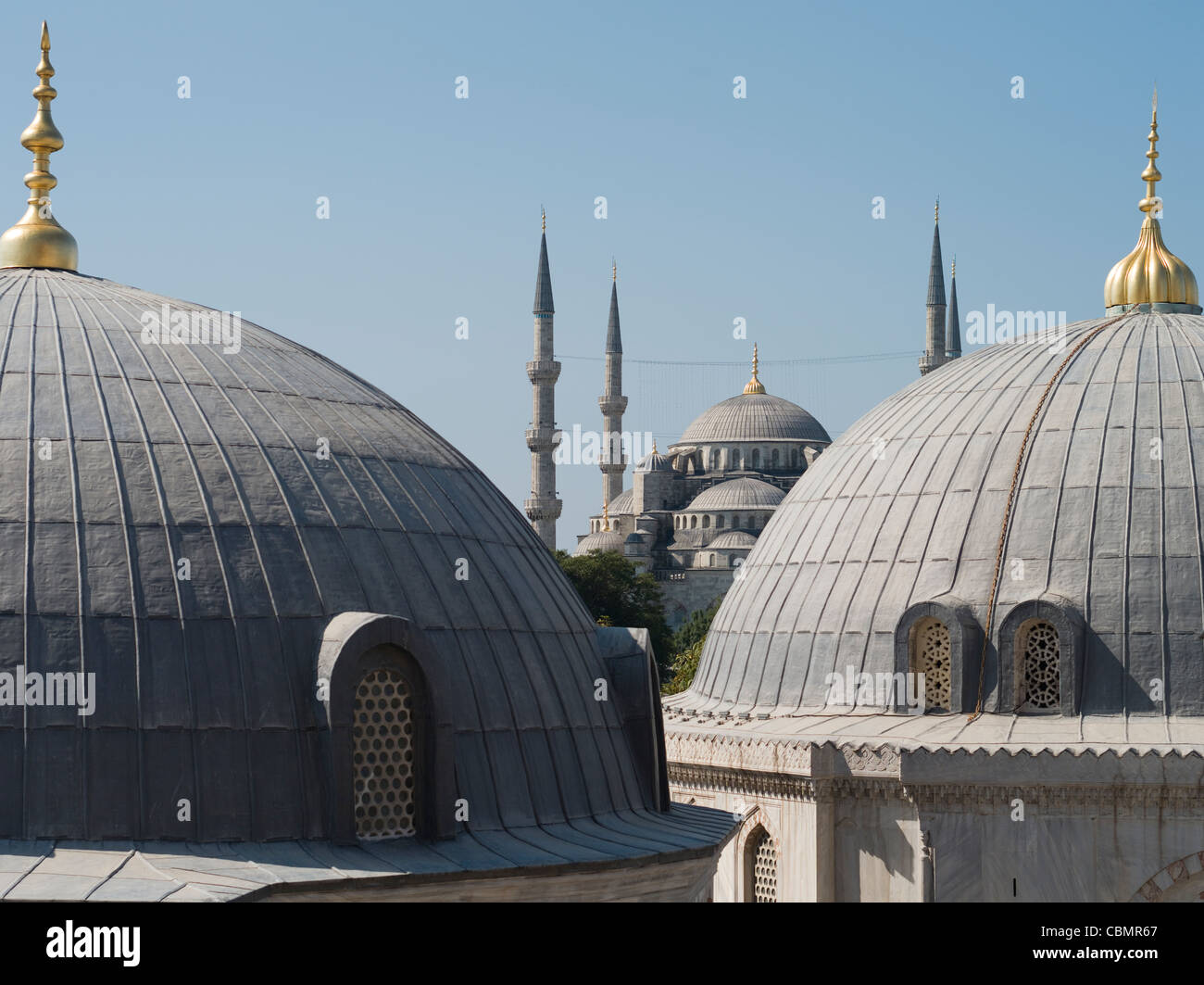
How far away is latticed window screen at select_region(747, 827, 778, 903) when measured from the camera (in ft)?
68.3

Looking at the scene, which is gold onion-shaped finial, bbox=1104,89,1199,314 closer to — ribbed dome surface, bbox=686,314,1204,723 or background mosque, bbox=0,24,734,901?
ribbed dome surface, bbox=686,314,1204,723

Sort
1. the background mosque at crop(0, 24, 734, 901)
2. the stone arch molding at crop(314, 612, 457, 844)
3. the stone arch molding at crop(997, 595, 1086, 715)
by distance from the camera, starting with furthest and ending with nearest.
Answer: the stone arch molding at crop(997, 595, 1086, 715), the stone arch molding at crop(314, 612, 457, 844), the background mosque at crop(0, 24, 734, 901)

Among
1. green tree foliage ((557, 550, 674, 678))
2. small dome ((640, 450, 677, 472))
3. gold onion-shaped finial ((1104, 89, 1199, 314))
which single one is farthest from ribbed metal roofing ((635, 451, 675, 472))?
gold onion-shaped finial ((1104, 89, 1199, 314))

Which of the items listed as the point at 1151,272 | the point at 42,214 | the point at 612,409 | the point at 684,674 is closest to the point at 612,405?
the point at 612,409

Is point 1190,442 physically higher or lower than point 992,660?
higher

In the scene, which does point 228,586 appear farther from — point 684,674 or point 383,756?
point 684,674

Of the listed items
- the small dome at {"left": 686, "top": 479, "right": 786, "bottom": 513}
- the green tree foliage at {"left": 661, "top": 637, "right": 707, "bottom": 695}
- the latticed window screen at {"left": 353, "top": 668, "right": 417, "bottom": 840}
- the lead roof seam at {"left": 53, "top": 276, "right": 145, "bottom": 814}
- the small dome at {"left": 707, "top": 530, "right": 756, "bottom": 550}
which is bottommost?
the green tree foliage at {"left": 661, "top": 637, "right": 707, "bottom": 695}

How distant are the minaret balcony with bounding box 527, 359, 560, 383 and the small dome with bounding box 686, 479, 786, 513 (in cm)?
1992

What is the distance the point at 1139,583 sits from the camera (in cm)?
2016

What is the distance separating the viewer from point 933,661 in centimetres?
2091

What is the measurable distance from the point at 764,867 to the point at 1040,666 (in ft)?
12.8
